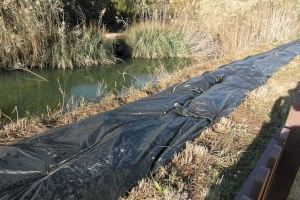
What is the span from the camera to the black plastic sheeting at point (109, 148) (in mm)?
2805

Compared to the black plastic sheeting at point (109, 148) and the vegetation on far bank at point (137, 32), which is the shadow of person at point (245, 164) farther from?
the vegetation on far bank at point (137, 32)

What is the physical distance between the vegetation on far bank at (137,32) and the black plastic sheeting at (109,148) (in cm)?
418

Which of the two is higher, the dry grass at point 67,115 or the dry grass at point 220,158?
the dry grass at point 220,158

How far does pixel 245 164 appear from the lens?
351 centimetres

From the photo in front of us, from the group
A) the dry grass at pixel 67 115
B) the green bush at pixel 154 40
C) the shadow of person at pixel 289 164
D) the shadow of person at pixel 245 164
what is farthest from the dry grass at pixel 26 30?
the shadow of person at pixel 289 164

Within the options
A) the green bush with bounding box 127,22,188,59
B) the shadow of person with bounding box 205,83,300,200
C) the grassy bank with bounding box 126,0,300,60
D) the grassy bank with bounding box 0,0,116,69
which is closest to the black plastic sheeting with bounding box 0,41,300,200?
the shadow of person with bounding box 205,83,300,200

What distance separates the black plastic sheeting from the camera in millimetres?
2805

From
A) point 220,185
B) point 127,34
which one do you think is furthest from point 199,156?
point 127,34

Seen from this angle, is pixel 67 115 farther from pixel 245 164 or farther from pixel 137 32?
pixel 137 32

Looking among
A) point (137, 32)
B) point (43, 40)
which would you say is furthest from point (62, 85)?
point (137, 32)

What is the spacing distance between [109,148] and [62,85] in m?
4.63

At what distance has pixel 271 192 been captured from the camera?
178 cm

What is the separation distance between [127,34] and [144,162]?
7442 millimetres

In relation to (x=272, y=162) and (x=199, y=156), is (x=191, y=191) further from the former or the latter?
(x=272, y=162)
